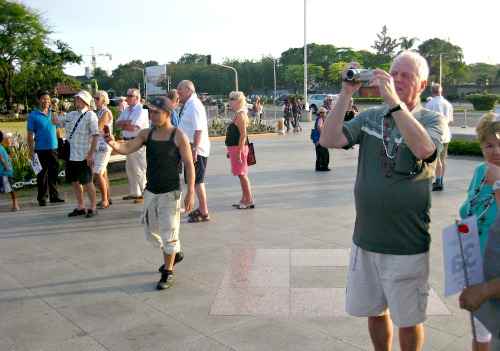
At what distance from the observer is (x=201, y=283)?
15.6 feet

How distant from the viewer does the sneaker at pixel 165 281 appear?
15.2 feet

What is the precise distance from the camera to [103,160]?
767 centimetres

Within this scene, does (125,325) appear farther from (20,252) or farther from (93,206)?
(93,206)

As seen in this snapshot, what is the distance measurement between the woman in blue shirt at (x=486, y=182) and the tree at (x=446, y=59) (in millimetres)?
75493

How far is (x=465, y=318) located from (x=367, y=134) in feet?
6.34

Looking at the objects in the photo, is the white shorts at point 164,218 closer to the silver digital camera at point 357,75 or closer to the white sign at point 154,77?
the silver digital camera at point 357,75

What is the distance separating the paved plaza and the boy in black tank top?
1.18ft

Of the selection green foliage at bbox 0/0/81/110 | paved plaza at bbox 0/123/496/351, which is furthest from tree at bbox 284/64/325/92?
paved plaza at bbox 0/123/496/351

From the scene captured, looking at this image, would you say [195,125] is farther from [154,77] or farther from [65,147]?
[154,77]

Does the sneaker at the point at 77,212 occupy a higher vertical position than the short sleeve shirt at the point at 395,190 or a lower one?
lower

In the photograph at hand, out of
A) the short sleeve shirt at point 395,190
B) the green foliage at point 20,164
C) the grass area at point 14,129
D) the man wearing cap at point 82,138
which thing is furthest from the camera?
the grass area at point 14,129

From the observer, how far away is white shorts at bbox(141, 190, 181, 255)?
15.4ft

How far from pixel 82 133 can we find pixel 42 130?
1170 millimetres

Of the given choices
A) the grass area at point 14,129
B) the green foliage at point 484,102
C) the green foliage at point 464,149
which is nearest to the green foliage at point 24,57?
the grass area at point 14,129
